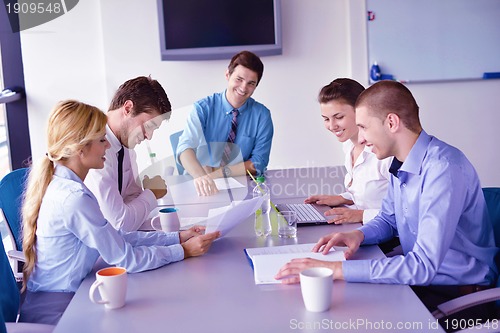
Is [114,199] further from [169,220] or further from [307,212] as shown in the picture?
[307,212]

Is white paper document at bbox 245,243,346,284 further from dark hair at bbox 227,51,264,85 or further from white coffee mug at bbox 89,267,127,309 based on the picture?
dark hair at bbox 227,51,264,85

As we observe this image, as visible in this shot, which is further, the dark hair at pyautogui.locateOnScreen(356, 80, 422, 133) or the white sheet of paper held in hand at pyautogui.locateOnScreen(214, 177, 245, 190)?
the white sheet of paper held in hand at pyautogui.locateOnScreen(214, 177, 245, 190)

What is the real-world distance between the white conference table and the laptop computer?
491 mm

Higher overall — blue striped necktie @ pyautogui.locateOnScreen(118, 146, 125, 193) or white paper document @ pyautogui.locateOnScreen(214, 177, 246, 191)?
blue striped necktie @ pyautogui.locateOnScreen(118, 146, 125, 193)

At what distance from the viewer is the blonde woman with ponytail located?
1.86 metres

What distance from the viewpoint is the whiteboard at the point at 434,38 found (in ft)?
15.8

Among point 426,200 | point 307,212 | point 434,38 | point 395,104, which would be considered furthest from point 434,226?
point 434,38

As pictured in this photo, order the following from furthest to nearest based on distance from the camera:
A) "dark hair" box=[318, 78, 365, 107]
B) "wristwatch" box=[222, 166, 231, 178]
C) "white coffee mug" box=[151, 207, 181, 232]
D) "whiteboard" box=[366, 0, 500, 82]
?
"whiteboard" box=[366, 0, 500, 82], "wristwatch" box=[222, 166, 231, 178], "dark hair" box=[318, 78, 365, 107], "white coffee mug" box=[151, 207, 181, 232]

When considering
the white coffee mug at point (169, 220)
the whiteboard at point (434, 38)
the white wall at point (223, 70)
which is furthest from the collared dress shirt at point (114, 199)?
the whiteboard at point (434, 38)

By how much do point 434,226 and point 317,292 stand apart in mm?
462

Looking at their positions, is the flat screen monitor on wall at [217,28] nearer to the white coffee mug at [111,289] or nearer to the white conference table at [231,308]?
the white conference table at [231,308]

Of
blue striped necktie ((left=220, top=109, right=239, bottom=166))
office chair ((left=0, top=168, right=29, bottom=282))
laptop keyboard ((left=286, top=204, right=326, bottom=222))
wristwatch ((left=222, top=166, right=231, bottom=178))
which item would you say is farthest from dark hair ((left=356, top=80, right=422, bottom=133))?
blue striped necktie ((left=220, top=109, right=239, bottom=166))

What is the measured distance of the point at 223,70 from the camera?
15.8ft

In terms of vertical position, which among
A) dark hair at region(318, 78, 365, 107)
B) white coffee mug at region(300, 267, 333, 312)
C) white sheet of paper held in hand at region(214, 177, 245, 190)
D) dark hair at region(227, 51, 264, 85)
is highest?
dark hair at region(227, 51, 264, 85)
